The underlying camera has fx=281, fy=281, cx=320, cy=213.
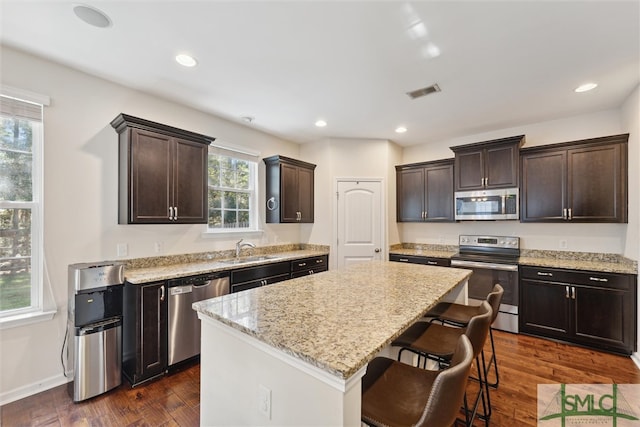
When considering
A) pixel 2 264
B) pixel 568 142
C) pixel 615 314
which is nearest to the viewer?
pixel 2 264

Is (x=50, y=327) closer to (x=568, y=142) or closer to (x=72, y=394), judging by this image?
(x=72, y=394)

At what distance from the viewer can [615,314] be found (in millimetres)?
2965

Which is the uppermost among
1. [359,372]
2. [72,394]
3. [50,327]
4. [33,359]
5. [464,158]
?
[464,158]

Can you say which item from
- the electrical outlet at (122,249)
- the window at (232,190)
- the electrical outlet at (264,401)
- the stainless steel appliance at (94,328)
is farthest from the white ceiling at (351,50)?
the electrical outlet at (264,401)

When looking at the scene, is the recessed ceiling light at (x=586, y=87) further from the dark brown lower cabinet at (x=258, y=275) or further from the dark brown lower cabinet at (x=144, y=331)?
the dark brown lower cabinet at (x=144, y=331)

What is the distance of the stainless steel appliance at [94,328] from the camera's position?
220 cm

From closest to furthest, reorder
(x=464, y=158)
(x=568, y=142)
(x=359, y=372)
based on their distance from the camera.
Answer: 1. (x=359, y=372)
2. (x=568, y=142)
3. (x=464, y=158)

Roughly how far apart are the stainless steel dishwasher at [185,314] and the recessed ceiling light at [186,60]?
1.92 meters

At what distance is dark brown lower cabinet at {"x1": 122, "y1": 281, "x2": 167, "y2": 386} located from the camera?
238 cm

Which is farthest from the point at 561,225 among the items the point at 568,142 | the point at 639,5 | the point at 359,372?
the point at 359,372

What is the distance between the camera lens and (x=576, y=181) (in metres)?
3.39

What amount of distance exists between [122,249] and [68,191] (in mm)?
686

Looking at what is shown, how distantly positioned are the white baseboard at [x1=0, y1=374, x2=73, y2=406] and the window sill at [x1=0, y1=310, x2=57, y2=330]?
1.63 feet

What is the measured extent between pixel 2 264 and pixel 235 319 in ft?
7.56
